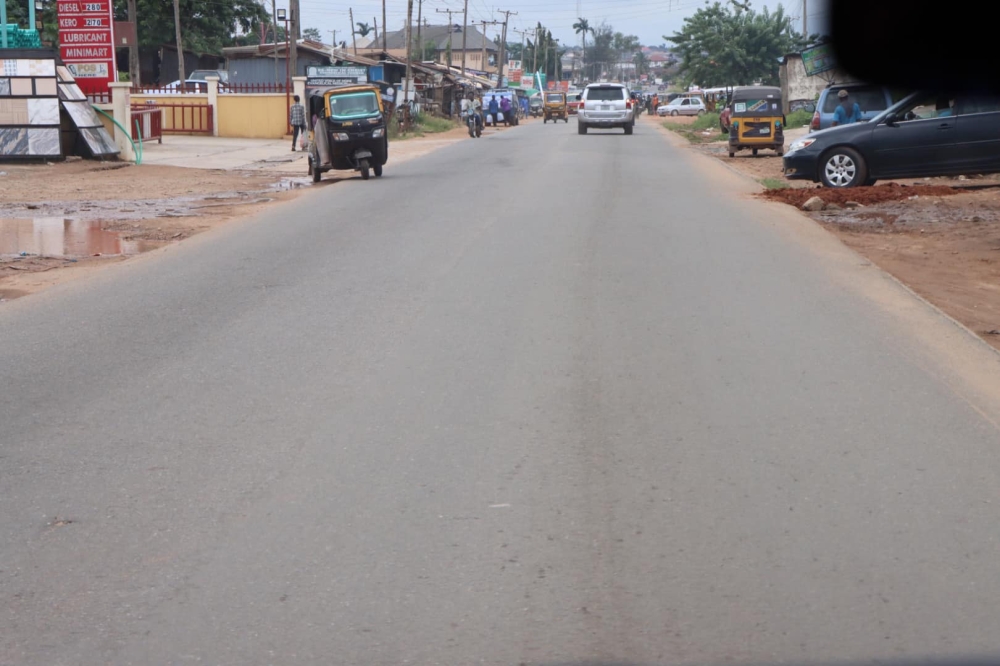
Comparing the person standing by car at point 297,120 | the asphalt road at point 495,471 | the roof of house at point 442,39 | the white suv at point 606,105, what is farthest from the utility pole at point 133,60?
the roof of house at point 442,39

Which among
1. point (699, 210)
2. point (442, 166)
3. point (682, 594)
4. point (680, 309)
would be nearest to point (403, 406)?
point (682, 594)

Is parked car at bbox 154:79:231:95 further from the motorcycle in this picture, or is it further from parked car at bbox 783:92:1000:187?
parked car at bbox 783:92:1000:187

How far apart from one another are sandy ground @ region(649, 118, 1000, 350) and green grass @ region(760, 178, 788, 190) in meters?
0.05

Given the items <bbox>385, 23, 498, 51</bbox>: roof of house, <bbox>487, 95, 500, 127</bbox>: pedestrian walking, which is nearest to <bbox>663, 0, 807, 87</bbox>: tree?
<bbox>487, 95, 500, 127</bbox>: pedestrian walking

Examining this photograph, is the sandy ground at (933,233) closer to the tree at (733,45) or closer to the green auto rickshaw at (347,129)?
the green auto rickshaw at (347,129)

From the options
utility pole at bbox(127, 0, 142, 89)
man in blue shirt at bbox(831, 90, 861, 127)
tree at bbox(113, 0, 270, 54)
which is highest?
tree at bbox(113, 0, 270, 54)

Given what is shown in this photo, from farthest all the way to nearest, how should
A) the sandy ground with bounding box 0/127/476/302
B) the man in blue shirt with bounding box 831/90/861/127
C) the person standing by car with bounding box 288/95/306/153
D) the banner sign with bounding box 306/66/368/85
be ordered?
the banner sign with bounding box 306/66/368/85 < the person standing by car with bounding box 288/95/306/153 < the man in blue shirt with bounding box 831/90/861/127 < the sandy ground with bounding box 0/127/476/302

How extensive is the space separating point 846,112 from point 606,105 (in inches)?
798

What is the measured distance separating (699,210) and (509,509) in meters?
11.4

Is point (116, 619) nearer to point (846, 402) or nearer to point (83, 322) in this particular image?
point (846, 402)

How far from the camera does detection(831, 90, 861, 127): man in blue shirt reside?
65.7ft

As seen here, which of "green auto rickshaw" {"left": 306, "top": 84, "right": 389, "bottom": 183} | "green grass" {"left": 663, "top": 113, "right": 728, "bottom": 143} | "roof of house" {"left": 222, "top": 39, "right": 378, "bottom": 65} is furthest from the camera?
"roof of house" {"left": 222, "top": 39, "right": 378, "bottom": 65}

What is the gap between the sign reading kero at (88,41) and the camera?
28391 millimetres

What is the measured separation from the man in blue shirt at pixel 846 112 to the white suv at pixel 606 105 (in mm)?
19564
